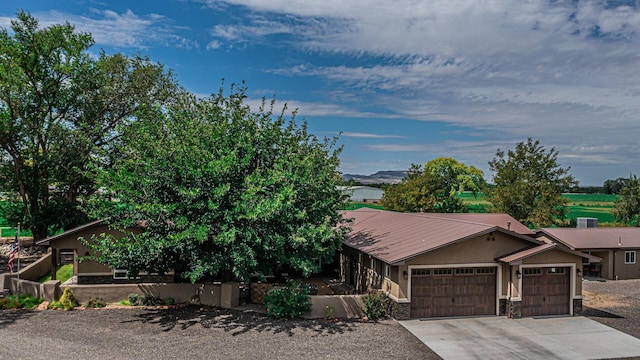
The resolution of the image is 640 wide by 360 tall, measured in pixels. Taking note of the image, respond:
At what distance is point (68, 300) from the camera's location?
15.5m

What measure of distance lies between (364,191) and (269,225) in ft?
214

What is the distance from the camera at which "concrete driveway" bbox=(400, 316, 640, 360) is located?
1184 centimetres

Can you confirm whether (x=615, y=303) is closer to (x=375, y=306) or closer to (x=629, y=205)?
(x=375, y=306)

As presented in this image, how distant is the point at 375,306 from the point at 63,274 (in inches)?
653

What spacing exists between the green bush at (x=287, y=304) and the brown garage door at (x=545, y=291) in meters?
7.88

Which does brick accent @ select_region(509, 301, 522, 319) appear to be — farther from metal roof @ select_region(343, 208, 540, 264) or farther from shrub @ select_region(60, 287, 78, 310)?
shrub @ select_region(60, 287, 78, 310)

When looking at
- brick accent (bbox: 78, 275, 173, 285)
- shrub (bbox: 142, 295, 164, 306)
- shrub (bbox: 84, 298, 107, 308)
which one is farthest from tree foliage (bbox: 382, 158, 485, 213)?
shrub (bbox: 84, 298, 107, 308)

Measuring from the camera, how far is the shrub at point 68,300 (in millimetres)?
15484

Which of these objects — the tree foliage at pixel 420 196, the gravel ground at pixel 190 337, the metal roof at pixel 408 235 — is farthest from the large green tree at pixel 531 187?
the gravel ground at pixel 190 337

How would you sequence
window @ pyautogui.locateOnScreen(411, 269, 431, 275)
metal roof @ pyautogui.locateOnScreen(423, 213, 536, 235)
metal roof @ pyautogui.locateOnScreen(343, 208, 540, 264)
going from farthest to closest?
metal roof @ pyautogui.locateOnScreen(423, 213, 536, 235) → window @ pyautogui.locateOnScreen(411, 269, 431, 275) → metal roof @ pyautogui.locateOnScreen(343, 208, 540, 264)

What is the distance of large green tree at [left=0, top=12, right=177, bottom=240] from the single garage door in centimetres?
2097

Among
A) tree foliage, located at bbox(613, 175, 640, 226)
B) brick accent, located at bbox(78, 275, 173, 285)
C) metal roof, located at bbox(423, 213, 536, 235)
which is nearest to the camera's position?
brick accent, located at bbox(78, 275, 173, 285)

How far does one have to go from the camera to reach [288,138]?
16.6 m

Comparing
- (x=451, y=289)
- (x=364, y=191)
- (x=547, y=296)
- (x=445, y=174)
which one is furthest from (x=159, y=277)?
(x=364, y=191)
